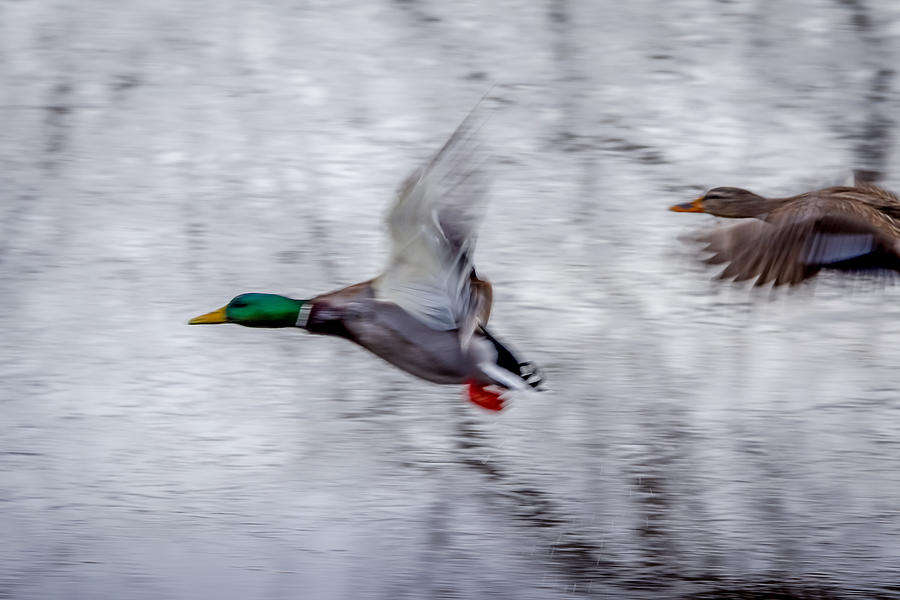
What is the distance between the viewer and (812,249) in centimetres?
196

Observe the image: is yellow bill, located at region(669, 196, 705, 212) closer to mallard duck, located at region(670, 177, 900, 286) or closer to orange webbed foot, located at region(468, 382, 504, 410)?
mallard duck, located at region(670, 177, 900, 286)

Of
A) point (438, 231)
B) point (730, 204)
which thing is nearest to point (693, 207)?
point (730, 204)

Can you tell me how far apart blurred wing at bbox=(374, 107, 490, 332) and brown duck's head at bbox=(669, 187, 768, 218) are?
706 millimetres

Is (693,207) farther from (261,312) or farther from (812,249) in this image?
(261,312)

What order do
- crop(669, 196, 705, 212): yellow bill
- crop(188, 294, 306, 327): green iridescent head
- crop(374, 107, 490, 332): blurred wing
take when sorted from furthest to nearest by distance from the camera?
crop(669, 196, 705, 212): yellow bill, crop(188, 294, 306, 327): green iridescent head, crop(374, 107, 490, 332): blurred wing

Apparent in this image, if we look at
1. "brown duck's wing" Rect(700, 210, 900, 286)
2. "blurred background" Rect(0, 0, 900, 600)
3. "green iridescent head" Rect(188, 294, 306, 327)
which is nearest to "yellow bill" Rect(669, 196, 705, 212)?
"blurred background" Rect(0, 0, 900, 600)

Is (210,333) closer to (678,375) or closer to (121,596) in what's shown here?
(121,596)

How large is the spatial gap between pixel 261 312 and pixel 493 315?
0.77 meters

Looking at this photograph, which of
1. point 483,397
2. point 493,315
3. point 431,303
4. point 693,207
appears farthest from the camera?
point 493,315

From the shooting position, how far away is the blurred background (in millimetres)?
2170

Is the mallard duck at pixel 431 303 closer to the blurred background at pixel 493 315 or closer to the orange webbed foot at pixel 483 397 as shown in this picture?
the orange webbed foot at pixel 483 397

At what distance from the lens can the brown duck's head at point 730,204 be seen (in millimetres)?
2162

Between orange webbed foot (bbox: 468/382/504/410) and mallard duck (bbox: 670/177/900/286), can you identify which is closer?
orange webbed foot (bbox: 468/382/504/410)

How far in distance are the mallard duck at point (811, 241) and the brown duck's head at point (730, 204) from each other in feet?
0.35
